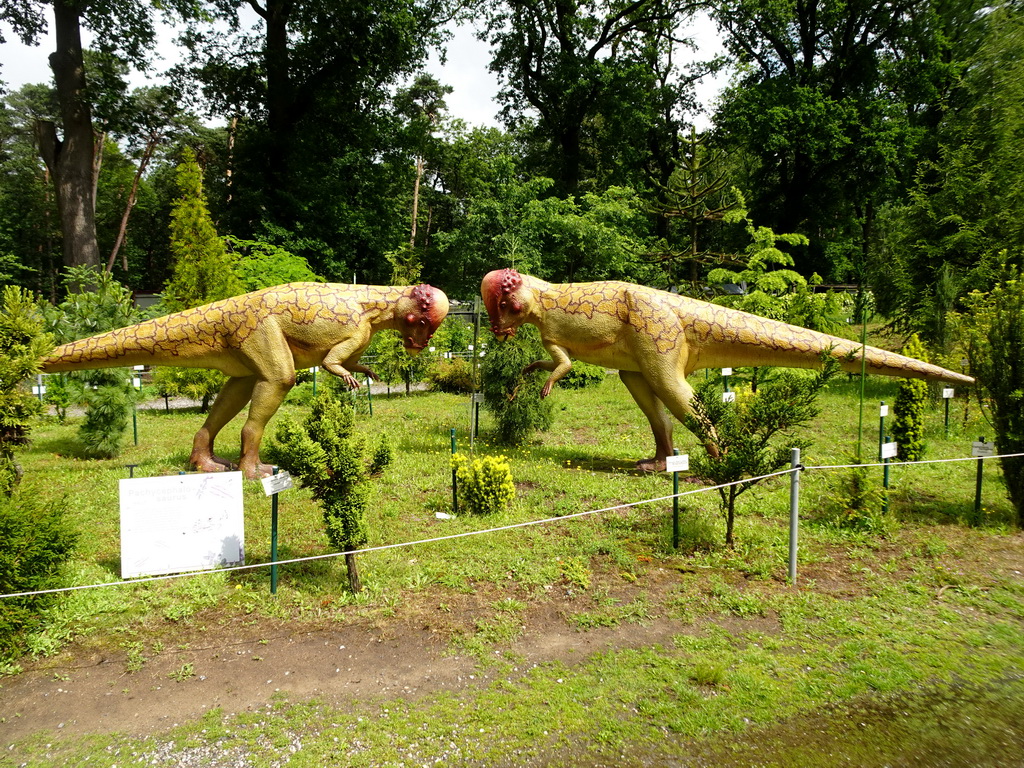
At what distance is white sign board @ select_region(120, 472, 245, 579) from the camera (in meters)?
5.25

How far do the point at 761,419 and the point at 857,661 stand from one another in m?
2.19

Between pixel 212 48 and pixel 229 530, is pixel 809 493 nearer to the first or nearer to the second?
pixel 229 530

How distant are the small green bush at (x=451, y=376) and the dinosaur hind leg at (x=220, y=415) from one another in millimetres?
8912

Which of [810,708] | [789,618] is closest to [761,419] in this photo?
[789,618]

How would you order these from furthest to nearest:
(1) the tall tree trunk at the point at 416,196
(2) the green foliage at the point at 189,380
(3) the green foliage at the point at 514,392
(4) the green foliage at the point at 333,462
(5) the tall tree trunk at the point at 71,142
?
(1) the tall tree trunk at the point at 416,196 → (5) the tall tree trunk at the point at 71,142 → (2) the green foliage at the point at 189,380 → (3) the green foliage at the point at 514,392 → (4) the green foliage at the point at 333,462

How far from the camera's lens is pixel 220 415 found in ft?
28.7

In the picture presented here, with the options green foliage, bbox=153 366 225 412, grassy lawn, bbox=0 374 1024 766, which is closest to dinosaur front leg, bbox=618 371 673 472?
grassy lawn, bbox=0 374 1024 766

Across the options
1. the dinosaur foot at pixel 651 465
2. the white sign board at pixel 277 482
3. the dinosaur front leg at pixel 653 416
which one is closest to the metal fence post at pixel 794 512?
the dinosaur front leg at pixel 653 416

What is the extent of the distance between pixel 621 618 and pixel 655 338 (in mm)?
4083

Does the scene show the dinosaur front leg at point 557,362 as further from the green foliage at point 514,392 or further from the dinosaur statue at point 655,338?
the green foliage at point 514,392

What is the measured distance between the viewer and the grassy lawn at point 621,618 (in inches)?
137

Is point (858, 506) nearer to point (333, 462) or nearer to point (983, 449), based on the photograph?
point (983, 449)

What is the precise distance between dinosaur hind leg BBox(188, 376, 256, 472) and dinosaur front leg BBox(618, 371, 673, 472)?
5212 mm

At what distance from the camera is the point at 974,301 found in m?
10.1
